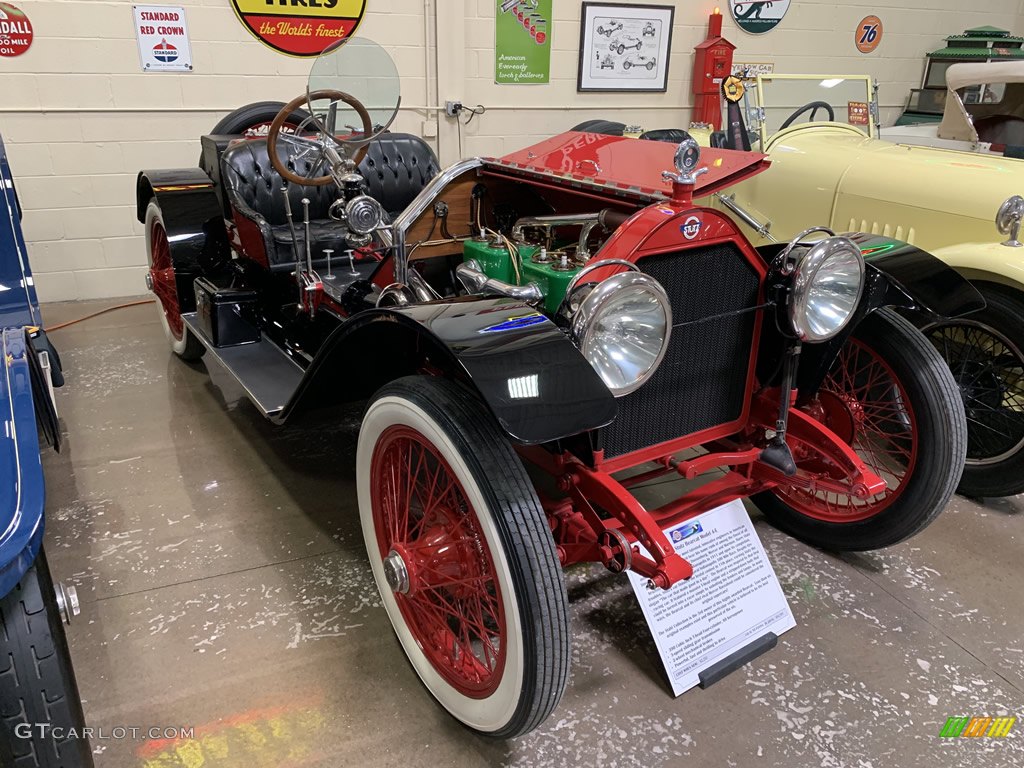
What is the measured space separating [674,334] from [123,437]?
94.5 inches

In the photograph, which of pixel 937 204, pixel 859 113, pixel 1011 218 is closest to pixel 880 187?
pixel 937 204

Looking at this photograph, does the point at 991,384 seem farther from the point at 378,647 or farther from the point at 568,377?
the point at 378,647

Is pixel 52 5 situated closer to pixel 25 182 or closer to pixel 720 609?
pixel 25 182

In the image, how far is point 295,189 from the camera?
145 inches

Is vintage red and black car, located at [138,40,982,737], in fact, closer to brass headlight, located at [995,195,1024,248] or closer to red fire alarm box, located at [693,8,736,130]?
brass headlight, located at [995,195,1024,248]

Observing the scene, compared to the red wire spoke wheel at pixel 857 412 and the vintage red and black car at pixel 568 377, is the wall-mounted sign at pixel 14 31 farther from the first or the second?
the red wire spoke wheel at pixel 857 412

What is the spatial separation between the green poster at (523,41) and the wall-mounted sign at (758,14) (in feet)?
5.79

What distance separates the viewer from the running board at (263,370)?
8.38 ft

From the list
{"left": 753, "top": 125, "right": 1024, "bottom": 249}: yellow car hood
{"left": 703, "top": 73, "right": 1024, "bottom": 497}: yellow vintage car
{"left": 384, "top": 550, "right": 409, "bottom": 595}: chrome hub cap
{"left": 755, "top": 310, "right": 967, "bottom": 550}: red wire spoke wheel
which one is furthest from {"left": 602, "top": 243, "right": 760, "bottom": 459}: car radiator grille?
{"left": 753, "top": 125, "right": 1024, "bottom": 249}: yellow car hood

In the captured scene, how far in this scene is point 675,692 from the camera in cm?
182

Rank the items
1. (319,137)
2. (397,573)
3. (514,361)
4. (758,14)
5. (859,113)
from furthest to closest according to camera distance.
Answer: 1. (758,14)
2. (859,113)
3. (319,137)
4. (397,573)
5. (514,361)

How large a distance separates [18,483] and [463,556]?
0.87 meters

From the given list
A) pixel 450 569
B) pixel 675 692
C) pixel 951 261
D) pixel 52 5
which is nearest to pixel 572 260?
pixel 450 569

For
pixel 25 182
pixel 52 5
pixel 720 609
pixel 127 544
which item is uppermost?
pixel 52 5
